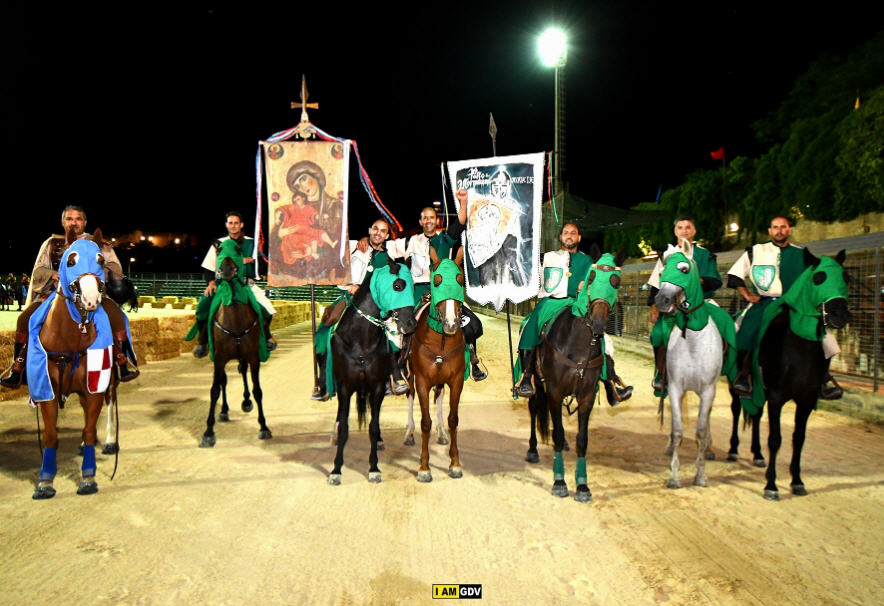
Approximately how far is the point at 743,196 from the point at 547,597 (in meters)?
31.2

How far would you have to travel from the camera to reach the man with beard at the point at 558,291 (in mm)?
5922

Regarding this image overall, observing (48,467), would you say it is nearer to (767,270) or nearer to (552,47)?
(767,270)

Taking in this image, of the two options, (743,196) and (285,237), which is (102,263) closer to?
(285,237)

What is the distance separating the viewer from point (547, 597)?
129 inches

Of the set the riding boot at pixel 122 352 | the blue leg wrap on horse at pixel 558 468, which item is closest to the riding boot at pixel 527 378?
the blue leg wrap on horse at pixel 558 468

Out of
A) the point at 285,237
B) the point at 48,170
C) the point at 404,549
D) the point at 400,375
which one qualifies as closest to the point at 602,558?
the point at 404,549

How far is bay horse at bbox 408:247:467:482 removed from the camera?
5395mm

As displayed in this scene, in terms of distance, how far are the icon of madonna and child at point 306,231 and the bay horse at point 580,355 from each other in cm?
336

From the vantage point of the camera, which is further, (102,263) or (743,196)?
(743,196)

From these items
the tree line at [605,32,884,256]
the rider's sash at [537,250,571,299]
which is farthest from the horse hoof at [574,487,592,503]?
the tree line at [605,32,884,256]

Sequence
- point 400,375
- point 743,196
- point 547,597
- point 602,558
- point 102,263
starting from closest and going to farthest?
point 547,597 < point 602,558 < point 102,263 < point 400,375 < point 743,196

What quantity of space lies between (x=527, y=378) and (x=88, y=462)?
171 inches

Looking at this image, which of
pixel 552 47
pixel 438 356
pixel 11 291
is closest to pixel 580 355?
pixel 438 356

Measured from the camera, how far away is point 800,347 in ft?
17.1
